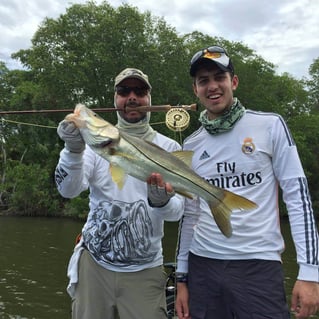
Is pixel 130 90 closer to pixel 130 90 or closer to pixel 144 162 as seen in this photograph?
pixel 130 90

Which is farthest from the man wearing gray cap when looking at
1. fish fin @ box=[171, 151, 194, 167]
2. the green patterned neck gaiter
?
the green patterned neck gaiter

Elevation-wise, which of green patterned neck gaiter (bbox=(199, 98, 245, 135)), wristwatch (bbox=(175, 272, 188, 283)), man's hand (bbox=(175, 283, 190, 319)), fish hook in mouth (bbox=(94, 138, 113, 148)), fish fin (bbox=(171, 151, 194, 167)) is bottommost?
man's hand (bbox=(175, 283, 190, 319))

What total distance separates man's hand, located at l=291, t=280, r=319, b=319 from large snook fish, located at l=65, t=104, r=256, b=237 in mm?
632

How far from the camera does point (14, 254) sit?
1742 centimetres

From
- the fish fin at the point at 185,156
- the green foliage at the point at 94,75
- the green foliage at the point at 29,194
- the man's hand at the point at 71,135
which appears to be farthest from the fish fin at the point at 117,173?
the green foliage at the point at 29,194

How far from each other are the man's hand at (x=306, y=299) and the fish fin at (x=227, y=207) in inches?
24.6

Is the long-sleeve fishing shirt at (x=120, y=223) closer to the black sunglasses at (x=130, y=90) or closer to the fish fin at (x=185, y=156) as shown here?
the fish fin at (x=185, y=156)

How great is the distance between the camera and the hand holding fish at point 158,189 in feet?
9.91

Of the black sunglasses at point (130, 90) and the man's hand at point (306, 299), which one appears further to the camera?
the black sunglasses at point (130, 90)

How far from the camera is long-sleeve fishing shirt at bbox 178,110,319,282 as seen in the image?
304 centimetres

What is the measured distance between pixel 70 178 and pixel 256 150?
5.04ft

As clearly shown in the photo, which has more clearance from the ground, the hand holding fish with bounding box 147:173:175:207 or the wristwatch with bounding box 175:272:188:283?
the hand holding fish with bounding box 147:173:175:207

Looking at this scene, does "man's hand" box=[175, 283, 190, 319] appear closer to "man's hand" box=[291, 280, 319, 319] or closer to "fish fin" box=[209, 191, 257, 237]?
"fish fin" box=[209, 191, 257, 237]

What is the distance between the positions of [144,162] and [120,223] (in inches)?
33.1
